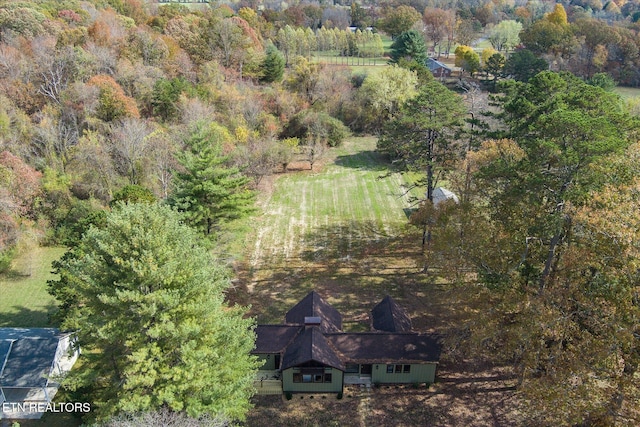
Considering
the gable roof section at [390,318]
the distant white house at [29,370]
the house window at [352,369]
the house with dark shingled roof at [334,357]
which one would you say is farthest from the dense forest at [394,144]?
the house window at [352,369]

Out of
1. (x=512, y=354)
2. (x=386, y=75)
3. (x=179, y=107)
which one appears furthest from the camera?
(x=386, y=75)

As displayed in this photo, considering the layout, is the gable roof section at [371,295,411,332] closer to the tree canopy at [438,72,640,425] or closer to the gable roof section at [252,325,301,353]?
the tree canopy at [438,72,640,425]

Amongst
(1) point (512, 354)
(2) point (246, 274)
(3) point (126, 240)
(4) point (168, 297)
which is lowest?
(2) point (246, 274)

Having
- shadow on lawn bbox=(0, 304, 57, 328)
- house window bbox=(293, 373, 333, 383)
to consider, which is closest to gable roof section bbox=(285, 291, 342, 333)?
house window bbox=(293, 373, 333, 383)

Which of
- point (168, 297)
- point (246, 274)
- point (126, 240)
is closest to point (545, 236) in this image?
point (168, 297)

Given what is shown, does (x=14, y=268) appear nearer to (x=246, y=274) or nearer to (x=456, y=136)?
(x=246, y=274)

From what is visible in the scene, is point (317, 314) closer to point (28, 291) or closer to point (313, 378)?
point (313, 378)
